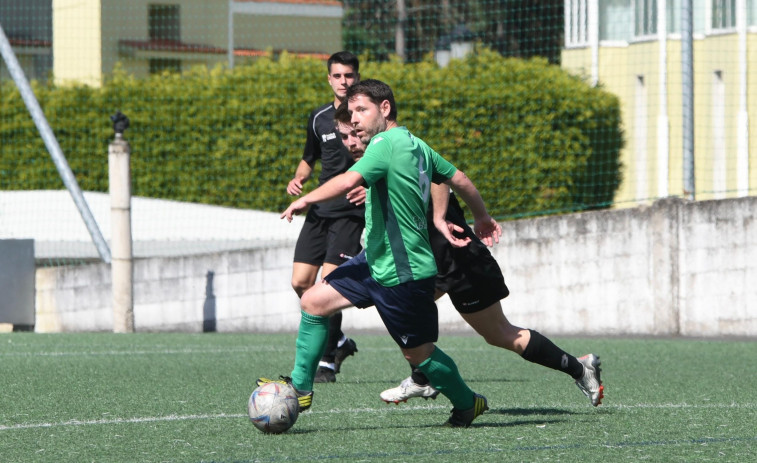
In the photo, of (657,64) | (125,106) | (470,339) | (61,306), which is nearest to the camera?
(470,339)

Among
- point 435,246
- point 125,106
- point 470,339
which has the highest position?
point 125,106

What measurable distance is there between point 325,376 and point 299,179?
53.3 inches

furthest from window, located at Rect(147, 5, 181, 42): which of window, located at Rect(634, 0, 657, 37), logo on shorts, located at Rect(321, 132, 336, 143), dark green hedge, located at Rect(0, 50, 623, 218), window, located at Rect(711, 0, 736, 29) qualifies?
logo on shorts, located at Rect(321, 132, 336, 143)

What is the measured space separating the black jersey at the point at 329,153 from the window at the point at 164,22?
1637 cm

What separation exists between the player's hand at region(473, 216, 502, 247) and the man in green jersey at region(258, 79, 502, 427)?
395 millimetres

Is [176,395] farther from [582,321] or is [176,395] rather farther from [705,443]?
[582,321]

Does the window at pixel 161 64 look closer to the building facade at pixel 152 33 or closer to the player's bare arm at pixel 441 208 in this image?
the building facade at pixel 152 33

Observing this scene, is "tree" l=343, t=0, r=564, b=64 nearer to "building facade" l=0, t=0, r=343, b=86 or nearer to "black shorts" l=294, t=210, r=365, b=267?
"building facade" l=0, t=0, r=343, b=86

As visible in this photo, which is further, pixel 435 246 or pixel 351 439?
pixel 435 246

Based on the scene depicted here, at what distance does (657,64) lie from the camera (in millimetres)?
18031

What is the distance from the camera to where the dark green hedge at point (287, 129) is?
1598cm

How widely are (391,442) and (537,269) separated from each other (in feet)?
25.4

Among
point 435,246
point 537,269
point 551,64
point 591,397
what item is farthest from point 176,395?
point 551,64

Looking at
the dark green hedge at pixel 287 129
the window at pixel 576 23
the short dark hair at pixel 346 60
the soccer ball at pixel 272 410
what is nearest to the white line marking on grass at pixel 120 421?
the soccer ball at pixel 272 410
